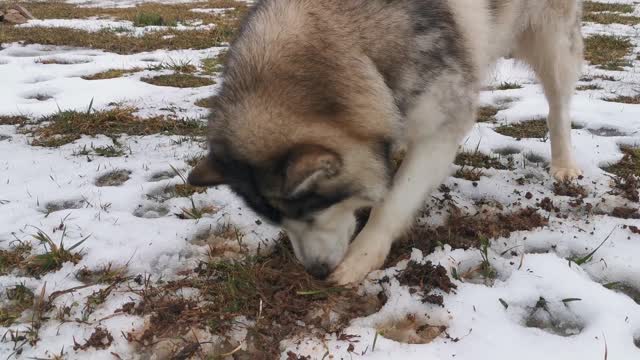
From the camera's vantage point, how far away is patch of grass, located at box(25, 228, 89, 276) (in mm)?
2467

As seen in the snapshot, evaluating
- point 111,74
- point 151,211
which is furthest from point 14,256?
point 111,74

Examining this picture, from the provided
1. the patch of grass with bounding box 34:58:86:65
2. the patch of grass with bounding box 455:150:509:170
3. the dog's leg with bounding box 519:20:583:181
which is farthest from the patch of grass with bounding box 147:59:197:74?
the dog's leg with bounding box 519:20:583:181

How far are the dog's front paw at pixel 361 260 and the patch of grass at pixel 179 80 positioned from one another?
3.78 m

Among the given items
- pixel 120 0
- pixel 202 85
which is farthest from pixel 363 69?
pixel 120 0

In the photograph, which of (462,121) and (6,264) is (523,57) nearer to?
(462,121)

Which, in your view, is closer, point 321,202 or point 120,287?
point 321,202

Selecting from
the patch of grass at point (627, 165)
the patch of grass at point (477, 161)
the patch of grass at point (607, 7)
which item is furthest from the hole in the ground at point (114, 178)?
the patch of grass at point (607, 7)

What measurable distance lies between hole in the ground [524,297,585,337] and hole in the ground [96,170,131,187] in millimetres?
2542

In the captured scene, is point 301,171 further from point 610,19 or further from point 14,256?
point 610,19

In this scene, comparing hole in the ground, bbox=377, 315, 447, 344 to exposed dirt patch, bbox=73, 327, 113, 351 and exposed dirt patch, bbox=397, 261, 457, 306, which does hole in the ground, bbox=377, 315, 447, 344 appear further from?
exposed dirt patch, bbox=73, 327, 113, 351

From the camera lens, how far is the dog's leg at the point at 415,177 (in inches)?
97.0

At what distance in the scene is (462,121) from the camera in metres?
2.56

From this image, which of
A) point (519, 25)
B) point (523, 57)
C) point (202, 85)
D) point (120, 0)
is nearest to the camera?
point (519, 25)

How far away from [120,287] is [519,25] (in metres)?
2.77
